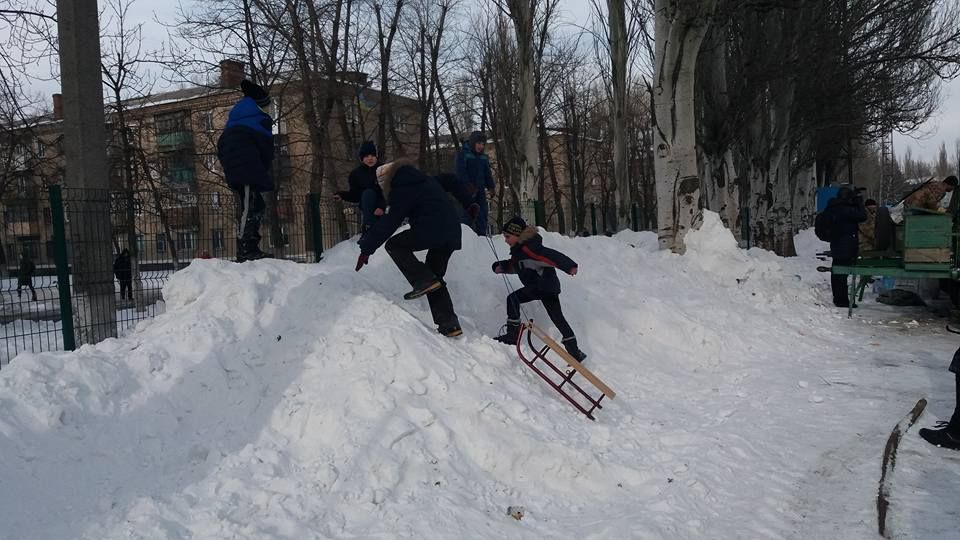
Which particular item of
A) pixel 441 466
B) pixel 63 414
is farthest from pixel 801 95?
pixel 63 414

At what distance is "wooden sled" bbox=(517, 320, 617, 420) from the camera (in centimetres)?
526

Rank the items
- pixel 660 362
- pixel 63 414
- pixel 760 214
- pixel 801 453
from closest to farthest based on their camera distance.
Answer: pixel 63 414 → pixel 801 453 → pixel 660 362 → pixel 760 214

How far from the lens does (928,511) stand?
3.54m

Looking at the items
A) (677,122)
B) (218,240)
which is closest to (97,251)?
(218,240)

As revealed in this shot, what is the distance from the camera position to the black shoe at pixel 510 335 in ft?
19.6

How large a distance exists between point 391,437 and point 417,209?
7.48 feet

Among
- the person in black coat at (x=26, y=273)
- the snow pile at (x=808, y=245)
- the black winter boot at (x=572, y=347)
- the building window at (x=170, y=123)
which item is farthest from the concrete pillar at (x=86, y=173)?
the snow pile at (x=808, y=245)

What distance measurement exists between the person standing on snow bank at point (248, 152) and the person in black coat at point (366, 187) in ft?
2.82

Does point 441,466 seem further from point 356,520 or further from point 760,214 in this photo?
point 760,214

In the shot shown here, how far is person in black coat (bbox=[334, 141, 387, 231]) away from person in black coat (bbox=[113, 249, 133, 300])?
8.21 ft

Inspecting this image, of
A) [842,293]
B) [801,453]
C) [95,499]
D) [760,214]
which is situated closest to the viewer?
[95,499]

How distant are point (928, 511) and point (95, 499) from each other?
4.78 metres

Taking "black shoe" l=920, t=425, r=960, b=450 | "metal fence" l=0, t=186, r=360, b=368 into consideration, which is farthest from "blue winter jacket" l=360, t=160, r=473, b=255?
"black shoe" l=920, t=425, r=960, b=450

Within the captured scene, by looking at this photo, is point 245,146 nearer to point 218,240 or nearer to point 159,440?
point 218,240
